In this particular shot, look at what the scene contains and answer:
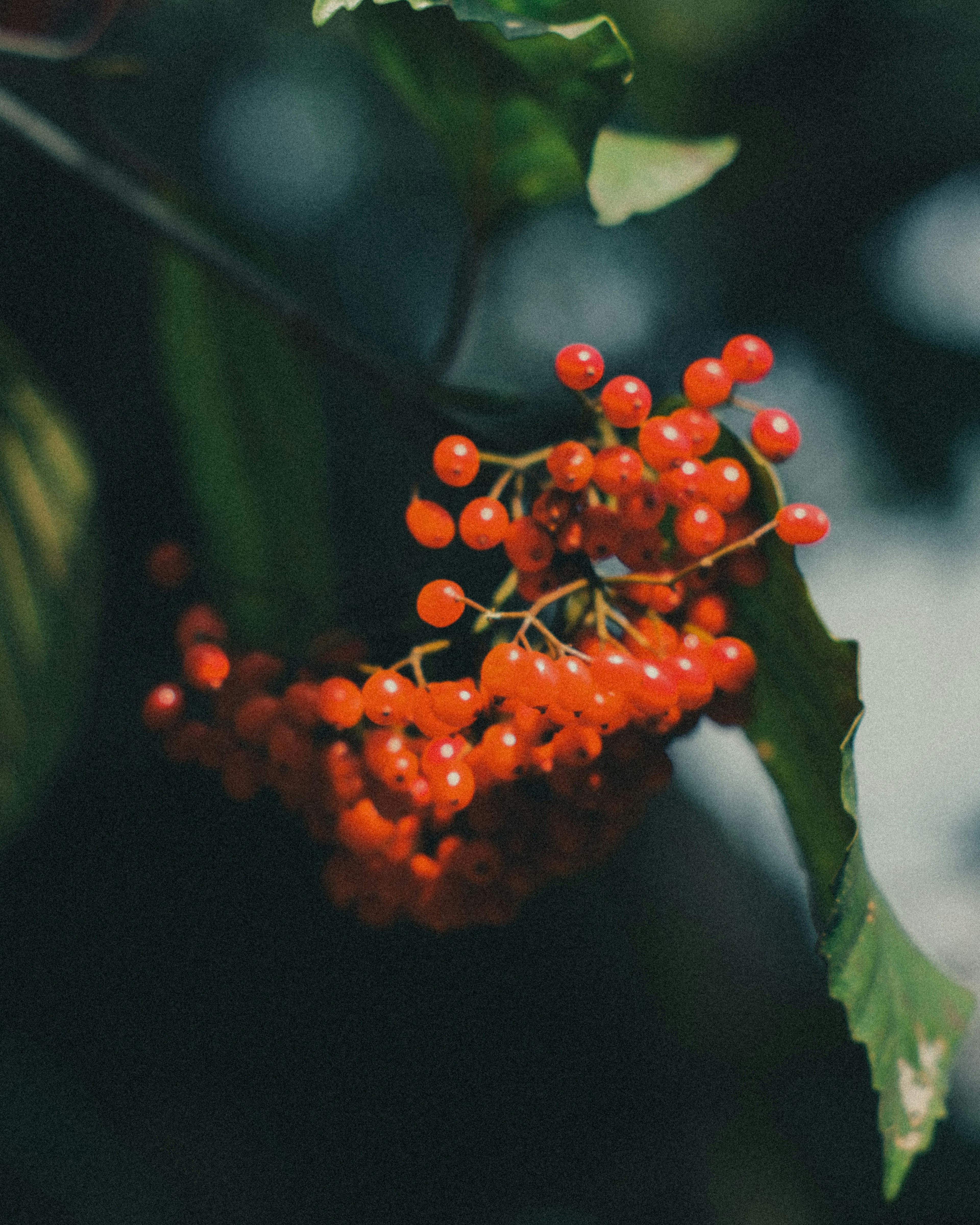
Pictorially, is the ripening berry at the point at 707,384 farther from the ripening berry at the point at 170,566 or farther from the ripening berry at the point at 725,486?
the ripening berry at the point at 170,566

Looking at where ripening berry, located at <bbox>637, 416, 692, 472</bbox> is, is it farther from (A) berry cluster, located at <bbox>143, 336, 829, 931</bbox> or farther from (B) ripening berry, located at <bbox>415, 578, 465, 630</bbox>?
(B) ripening berry, located at <bbox>415, 578, 465, 630</bbox>

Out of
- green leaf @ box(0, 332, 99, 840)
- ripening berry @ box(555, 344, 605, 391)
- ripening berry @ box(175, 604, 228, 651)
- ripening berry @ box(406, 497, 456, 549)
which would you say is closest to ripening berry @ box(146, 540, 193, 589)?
ripening berry @ box(175, 604, 228, 651)

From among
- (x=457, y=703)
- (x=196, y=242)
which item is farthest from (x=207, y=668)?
(x=196, y=242)

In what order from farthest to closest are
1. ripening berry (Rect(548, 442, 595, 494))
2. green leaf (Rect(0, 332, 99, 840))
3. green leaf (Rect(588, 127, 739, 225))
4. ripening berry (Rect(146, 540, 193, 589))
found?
green leaf (Rect(0, 332, 99, 840)) → ripening berry (Rect(146, 540, 193, 589)) → green leaf (Rect(588, 127, 739, 225)) → ripening berry (Rect(548, 442, 595, 494))

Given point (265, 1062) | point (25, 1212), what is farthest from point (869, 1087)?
point (25, 1212)

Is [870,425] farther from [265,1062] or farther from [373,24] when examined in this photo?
[265,1062]

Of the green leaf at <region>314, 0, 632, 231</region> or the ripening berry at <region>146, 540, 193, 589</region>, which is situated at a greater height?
the green leaf at <region>314, 0, 632, 231</region>

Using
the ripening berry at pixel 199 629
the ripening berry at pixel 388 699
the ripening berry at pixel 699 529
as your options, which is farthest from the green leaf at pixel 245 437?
the ripening berry at pixel 699 529

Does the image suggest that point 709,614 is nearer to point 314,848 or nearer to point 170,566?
point 170,566

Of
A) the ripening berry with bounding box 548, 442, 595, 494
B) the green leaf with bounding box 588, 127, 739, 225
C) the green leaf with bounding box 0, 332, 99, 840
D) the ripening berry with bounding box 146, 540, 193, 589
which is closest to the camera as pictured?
the ripening berry with bounding box 548, 442, 595, 494
